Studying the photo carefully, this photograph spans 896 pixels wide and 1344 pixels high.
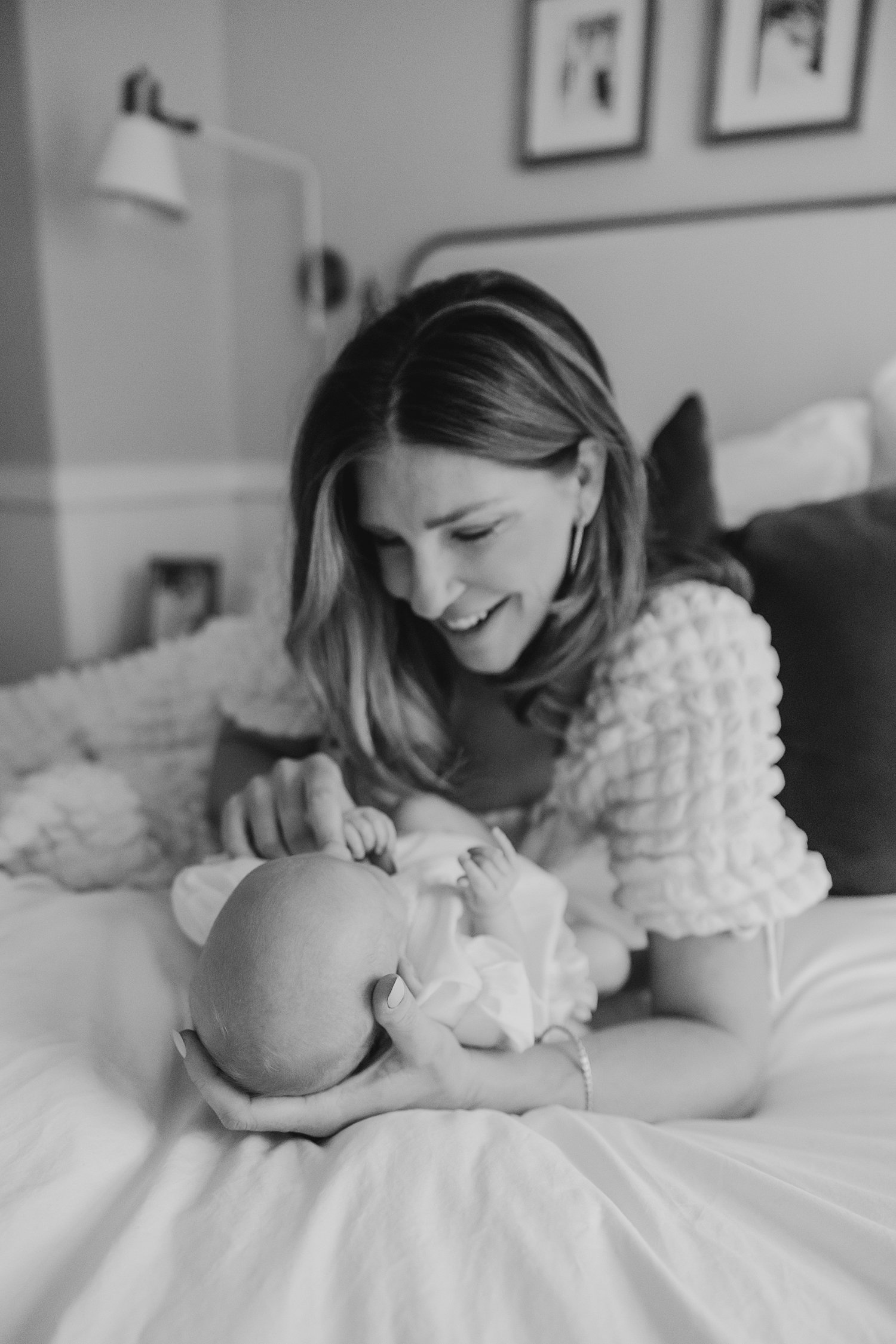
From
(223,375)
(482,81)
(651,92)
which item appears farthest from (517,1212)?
(223,375)

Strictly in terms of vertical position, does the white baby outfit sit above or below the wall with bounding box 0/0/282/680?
below

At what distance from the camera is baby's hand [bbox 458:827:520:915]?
80 cm

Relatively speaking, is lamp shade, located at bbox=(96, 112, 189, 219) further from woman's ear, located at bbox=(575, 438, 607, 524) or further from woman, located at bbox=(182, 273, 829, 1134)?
woman's ear, located at bbox=(575, 438, 607, 524)

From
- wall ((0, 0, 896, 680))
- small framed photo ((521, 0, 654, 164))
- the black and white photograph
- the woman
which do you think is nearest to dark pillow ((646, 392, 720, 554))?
the black and white photograph

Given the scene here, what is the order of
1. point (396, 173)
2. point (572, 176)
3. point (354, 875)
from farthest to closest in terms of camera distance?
point (396, 173) → point (572, 176) → point (354, 875)

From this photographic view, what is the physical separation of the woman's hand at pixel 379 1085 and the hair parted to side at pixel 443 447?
402mm

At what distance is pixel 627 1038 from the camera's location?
0.81 meters

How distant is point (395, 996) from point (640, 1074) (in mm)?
265

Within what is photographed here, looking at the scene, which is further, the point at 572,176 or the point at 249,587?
the point at 249,587

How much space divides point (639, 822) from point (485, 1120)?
32 cm

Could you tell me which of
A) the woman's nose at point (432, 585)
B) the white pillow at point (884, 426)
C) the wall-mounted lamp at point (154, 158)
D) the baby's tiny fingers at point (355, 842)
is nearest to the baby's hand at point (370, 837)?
the baby's tiny fingers at point (355, 842)

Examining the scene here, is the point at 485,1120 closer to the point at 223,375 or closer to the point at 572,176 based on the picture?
the point at 572,176

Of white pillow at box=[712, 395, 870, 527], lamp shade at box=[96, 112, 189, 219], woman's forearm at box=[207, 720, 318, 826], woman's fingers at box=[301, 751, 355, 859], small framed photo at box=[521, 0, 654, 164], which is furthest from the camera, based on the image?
lamp shade at box=[96, 112, 189, 219]

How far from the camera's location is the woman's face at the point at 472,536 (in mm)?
859
